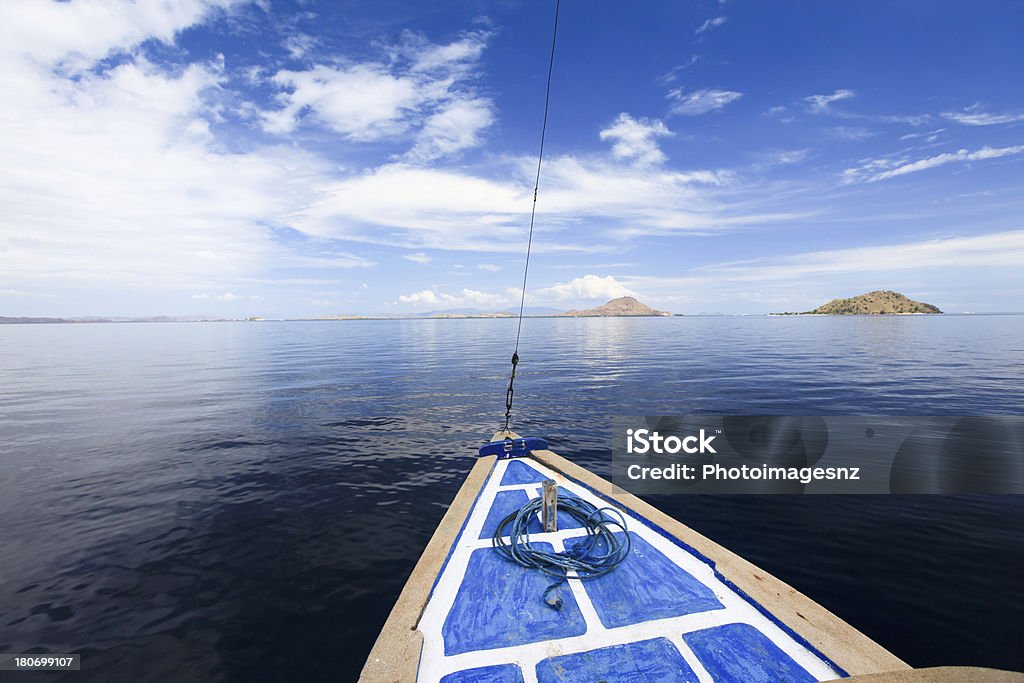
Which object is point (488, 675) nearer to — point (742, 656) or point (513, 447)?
point (742, 656)

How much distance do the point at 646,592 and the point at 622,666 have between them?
1.33 meters

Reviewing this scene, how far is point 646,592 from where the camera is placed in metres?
5.51

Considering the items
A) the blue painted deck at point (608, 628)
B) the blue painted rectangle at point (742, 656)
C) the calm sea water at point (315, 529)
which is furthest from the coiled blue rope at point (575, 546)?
the calm sea water at point (315, 529)

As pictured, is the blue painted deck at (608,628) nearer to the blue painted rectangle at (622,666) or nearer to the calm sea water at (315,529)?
the blue painted rectangle at (622,666)

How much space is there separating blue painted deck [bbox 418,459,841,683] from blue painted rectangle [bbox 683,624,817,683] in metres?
0.01

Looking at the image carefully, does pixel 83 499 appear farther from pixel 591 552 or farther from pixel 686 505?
pixel 686 505

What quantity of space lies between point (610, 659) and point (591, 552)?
206 centimetres

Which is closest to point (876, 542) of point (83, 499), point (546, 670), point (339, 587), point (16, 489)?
point (546, 670)

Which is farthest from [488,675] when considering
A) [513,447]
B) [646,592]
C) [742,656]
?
[513,447]

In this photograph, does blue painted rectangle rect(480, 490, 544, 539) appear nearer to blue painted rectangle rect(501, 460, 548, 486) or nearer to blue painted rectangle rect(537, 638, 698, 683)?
blue painted rectangle rect(501, 460, 548, 486)

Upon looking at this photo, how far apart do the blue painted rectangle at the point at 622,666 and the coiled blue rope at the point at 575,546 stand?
33.4 inches

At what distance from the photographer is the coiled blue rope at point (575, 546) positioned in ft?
19.4

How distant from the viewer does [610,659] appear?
14.6 feet

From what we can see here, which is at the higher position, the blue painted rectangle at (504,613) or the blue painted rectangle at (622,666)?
the blue painted rectangle at (622,666)
